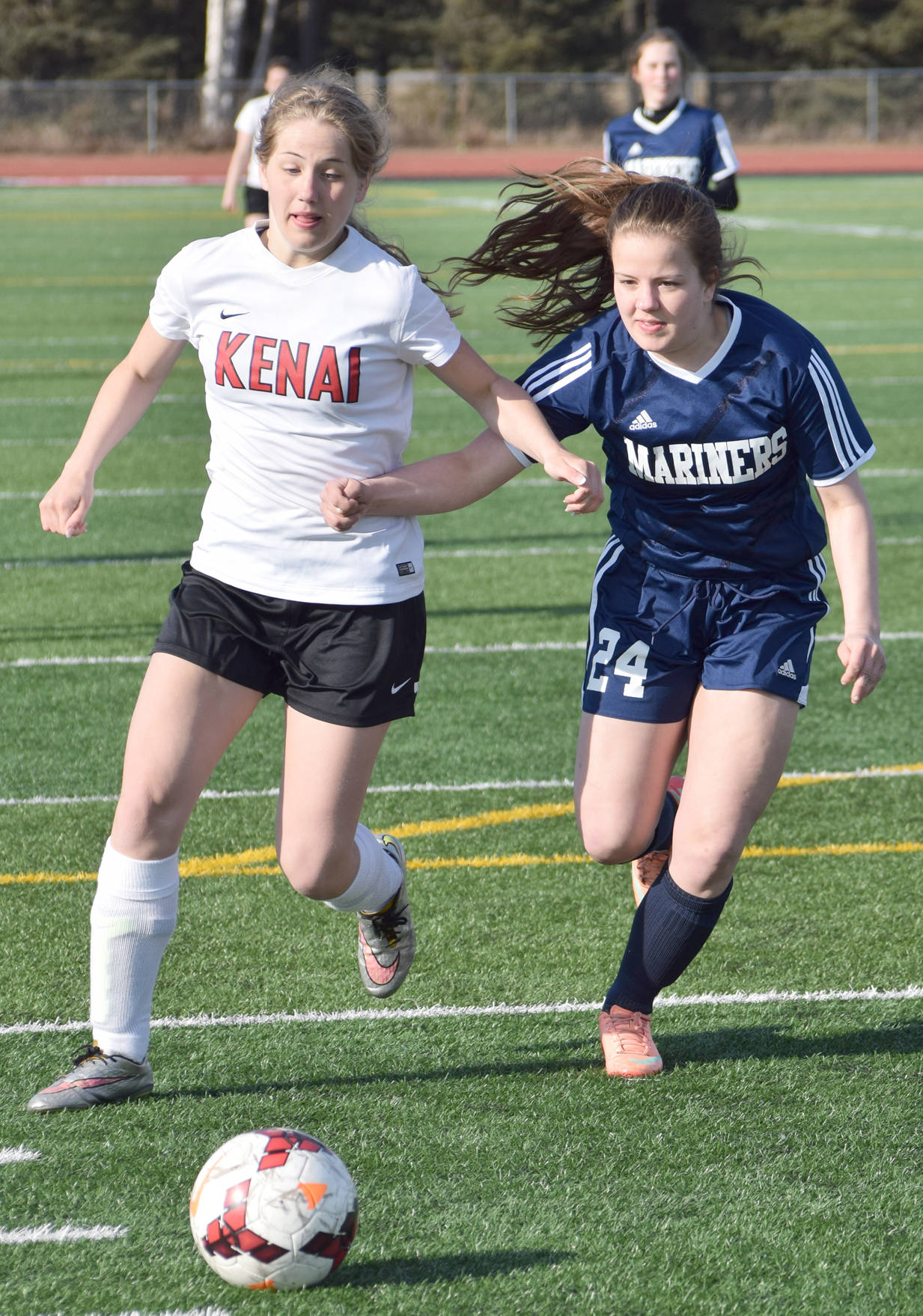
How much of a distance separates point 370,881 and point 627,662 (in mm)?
823

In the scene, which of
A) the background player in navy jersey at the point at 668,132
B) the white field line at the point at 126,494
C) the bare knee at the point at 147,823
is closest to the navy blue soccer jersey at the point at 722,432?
the bare knee at the point at 147,823

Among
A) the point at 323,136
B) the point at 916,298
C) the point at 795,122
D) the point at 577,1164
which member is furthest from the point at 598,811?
the point at 795,122

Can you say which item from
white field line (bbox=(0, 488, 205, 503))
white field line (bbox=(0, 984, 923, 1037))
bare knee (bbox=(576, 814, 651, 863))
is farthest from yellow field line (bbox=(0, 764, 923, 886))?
white field line (bbox=(0, 488, 205, 503))

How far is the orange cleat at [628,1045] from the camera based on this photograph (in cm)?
394

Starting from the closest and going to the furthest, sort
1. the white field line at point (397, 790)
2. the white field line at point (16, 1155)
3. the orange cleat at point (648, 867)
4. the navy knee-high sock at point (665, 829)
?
1. the white field line at point (16, 1155)
2. the navy knee-high sock at point (665, 829)
3. the orange cleat at point (648, 867)
4. the white field line at point (397, 790)

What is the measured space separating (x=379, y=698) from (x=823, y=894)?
6.18 ft

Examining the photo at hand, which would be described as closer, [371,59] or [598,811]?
[598,811]

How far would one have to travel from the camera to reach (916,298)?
21.0m

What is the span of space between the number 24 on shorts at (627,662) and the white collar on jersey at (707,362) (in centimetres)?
63

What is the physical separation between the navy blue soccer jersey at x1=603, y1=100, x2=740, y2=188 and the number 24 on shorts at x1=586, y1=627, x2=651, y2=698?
8574mm

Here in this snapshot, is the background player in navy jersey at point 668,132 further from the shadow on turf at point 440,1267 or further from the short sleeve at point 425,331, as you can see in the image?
the shadow on turf at point 440,1267

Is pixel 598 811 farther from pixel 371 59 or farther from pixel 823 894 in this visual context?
pixel 371 59

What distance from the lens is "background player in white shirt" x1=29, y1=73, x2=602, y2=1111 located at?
367 centimetres

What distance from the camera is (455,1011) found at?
4.34 metres
